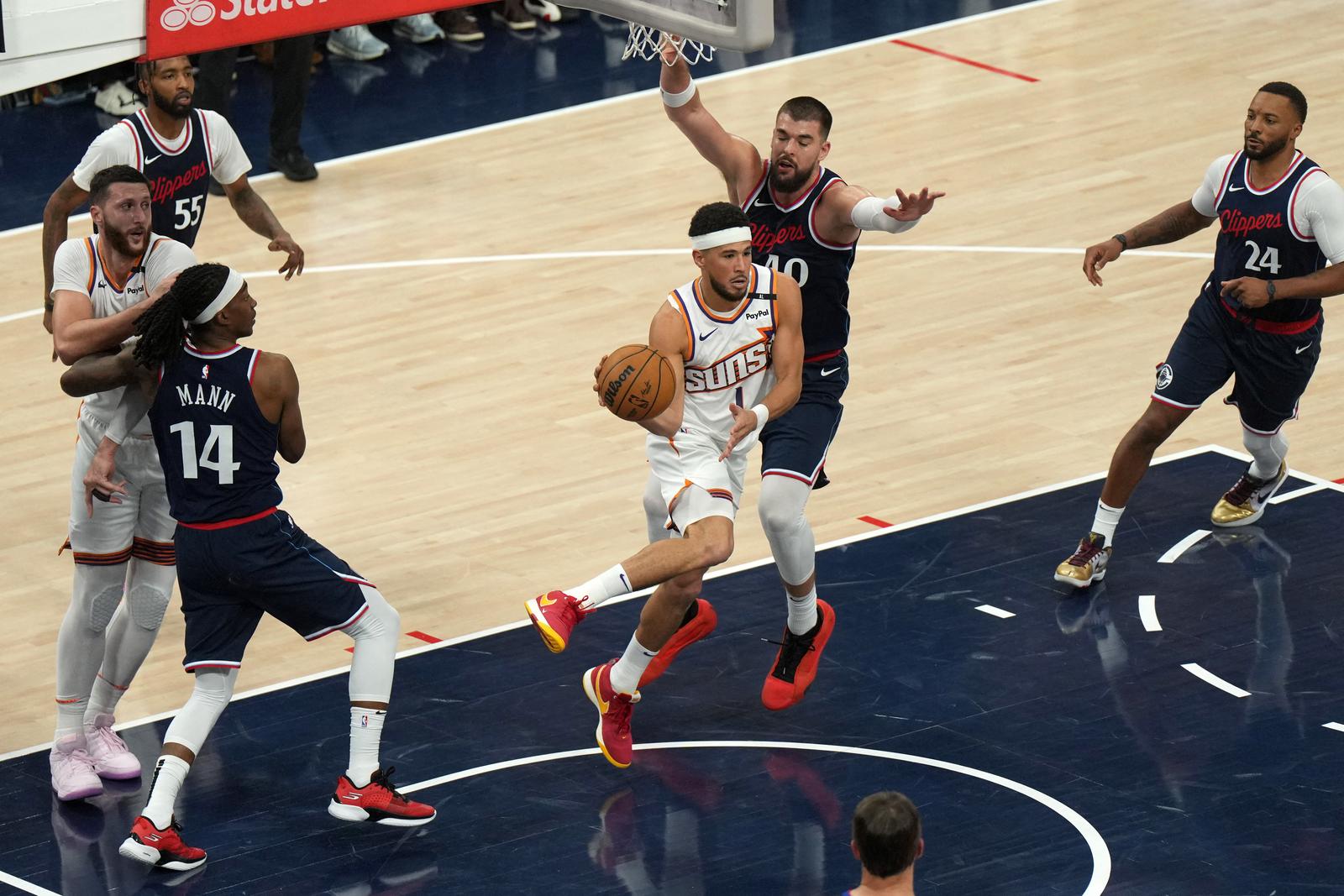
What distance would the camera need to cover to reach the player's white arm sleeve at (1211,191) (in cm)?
983

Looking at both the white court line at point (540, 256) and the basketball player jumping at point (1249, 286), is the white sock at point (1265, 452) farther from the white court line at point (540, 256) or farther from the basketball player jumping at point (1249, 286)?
the white court line at point (540, 256)

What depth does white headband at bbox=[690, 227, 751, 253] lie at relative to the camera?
8.42 metres

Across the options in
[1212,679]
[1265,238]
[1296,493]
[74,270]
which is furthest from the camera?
[1296,493]

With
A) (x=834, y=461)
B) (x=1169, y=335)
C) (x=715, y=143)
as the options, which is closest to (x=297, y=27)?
(x=715, y=143)

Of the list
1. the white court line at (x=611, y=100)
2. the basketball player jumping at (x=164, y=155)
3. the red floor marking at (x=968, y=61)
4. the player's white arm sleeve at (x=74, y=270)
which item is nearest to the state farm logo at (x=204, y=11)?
the basketball player jumping at (x=164, y=155)

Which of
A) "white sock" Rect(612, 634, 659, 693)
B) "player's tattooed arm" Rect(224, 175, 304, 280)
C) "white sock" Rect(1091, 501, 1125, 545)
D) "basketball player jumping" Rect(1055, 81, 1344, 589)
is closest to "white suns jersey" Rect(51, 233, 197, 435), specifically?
"player's tattooed arm" Rect(224, 175, 304, 280)

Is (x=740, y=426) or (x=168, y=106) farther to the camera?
(x=168, y=106)

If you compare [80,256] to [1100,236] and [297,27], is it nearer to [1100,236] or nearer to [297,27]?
[297,27]

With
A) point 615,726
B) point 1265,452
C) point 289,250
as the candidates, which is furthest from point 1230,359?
point 289,250

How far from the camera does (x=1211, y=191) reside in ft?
32.4

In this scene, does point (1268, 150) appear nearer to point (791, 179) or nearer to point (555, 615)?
point (791, 179)

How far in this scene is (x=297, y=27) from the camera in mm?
8367

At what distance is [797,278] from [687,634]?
1524mm

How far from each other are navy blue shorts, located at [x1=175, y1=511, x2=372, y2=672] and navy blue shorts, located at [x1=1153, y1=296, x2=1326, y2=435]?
3.89 meters
